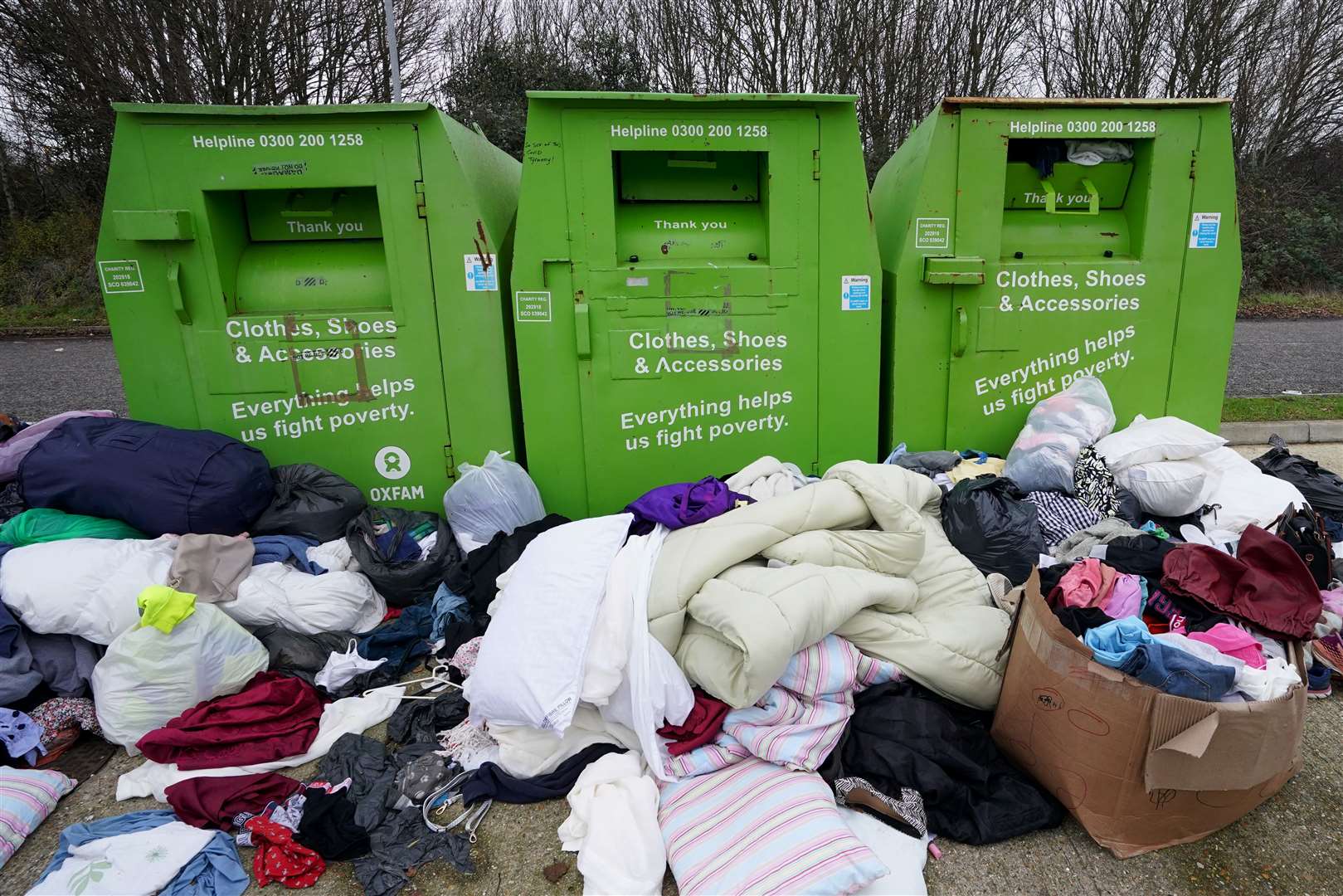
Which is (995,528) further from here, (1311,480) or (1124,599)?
(1311,480)

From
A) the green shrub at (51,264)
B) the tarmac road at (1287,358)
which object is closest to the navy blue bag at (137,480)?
the tarmac road at (1287,358)

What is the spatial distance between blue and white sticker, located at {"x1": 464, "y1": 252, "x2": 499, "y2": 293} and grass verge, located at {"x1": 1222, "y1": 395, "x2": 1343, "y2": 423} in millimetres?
4857

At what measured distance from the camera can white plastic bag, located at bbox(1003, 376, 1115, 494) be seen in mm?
3084

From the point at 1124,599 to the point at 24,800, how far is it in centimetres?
306

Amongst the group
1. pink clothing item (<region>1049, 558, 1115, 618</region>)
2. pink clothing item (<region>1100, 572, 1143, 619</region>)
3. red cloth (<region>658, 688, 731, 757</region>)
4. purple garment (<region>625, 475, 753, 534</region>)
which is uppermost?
purple garment (<region>625, 475, 753, 534</region>)

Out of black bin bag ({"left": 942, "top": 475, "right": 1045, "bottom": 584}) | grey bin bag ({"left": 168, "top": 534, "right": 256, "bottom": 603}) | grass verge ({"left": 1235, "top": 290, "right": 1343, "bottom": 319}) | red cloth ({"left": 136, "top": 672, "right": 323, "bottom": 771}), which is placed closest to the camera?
red cloth ({"left": 136, "top": 672, "right": 323, "bottom": 771})

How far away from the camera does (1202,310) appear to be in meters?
3.51

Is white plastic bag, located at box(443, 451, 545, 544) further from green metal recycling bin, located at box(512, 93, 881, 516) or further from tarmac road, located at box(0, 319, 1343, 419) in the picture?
tarmac road, located at box(0, 319, 1343, 419)

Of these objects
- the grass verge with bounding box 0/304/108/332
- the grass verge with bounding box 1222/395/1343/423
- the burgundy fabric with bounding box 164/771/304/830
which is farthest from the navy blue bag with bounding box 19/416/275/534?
the grass verge with bounding box 0/304/108/332

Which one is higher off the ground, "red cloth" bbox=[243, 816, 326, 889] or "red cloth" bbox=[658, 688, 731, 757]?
"red cloth" bbox=[658, 688, 731, 757]

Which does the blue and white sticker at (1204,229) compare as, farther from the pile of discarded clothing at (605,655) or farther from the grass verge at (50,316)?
the grass verge at (50,316)

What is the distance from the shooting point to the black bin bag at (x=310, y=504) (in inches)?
115

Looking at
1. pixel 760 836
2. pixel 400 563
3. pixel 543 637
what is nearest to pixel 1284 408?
pixel 760 836

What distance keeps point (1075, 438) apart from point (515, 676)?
262 centimetres
